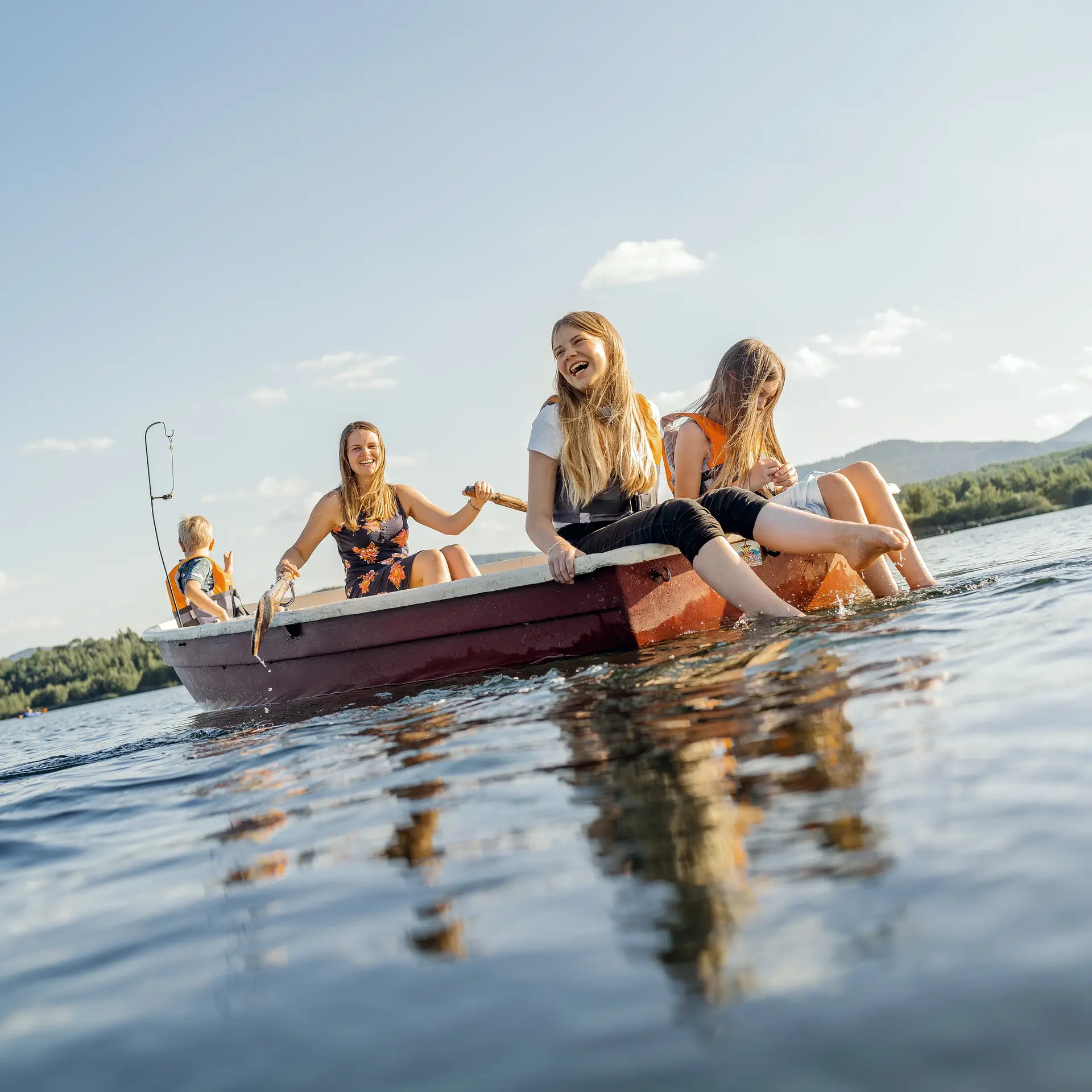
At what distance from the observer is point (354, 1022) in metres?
1.04

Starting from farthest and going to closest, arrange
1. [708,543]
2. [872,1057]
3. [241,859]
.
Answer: [708,543]
[241,859]
[872,1057]

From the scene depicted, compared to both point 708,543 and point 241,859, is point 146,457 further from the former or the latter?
point 241,859

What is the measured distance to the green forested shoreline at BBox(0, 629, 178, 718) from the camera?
43750mm

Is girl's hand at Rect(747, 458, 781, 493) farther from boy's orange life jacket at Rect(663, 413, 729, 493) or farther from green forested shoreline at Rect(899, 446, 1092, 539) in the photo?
green forested shoreline at Rect(899, 446, 1092, 539)

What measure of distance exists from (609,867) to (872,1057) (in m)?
0.59

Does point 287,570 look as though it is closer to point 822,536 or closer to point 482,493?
point 482,493

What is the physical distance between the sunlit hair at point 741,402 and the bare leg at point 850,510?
476 mm

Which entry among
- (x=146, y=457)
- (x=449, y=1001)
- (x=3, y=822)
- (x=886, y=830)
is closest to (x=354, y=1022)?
(x=449, y=1001)

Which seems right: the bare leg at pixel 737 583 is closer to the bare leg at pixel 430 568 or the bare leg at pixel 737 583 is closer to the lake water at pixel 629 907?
the lake water at pixel 629 907

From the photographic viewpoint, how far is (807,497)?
469 cm

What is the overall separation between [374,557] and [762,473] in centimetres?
264

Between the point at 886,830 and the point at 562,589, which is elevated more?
the point at 562,589

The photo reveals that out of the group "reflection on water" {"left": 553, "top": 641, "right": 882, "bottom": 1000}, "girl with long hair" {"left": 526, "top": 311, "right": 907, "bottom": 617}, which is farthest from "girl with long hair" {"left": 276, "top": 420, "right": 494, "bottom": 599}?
"reflection on water" {"left": 553, "top": 641, "right": 882, "bottom": 1000}

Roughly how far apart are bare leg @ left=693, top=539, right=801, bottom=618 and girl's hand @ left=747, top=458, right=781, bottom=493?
94cm
